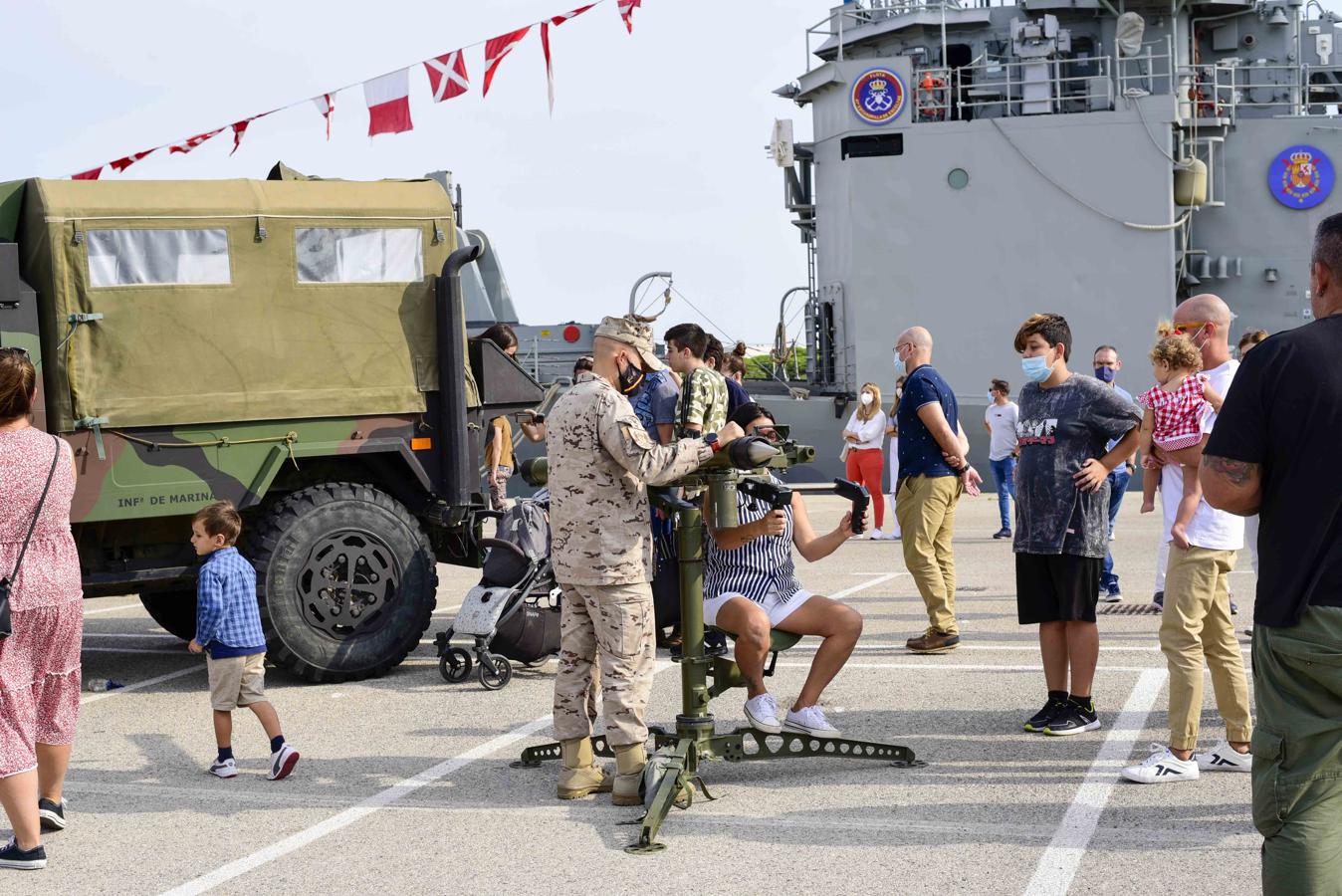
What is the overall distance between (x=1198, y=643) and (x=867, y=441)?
923 cm

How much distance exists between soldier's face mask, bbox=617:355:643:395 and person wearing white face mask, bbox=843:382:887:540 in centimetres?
923

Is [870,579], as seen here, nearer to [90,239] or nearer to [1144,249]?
[90,239]

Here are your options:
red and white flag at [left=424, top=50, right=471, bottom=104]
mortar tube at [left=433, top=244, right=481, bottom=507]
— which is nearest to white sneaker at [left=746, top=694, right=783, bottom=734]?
mortar tube at [left=433, top=244, right=481, bottom=507]

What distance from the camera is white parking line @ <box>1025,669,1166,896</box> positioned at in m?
4.55

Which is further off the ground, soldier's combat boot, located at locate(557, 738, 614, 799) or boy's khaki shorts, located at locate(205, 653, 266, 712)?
boy's khaki shorts, located at locate(205, 653, 266, 712)

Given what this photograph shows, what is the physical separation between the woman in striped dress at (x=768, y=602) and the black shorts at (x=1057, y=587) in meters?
0.87

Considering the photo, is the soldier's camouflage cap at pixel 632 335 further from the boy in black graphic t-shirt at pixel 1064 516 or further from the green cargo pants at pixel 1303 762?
the green cargo pants at pixel 1303 762

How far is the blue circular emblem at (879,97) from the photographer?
21609mm

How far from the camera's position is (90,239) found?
7410mm

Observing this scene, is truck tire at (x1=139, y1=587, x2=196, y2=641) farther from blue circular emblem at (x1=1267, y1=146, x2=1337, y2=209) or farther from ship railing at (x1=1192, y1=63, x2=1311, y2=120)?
blue circular emblem at (x1=1267, y1=146, x2=1337, y2=209)

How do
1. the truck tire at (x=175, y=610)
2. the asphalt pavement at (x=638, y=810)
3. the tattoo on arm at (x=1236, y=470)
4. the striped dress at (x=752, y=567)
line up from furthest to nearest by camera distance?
the truck tire at (x=175, y=610) → the striped dress at (x=752, y=567) → the asphalt pavement at (x=638, y=810) → the tattoo on arm at (x=1236, y=470)

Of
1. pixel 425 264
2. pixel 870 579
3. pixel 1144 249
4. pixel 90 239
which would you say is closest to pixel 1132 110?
pixel 1144 249

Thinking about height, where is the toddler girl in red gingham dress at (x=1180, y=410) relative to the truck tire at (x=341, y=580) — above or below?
above

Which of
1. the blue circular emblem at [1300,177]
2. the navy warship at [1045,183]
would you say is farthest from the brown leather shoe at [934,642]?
the blue circular emblem at [1300,177]
